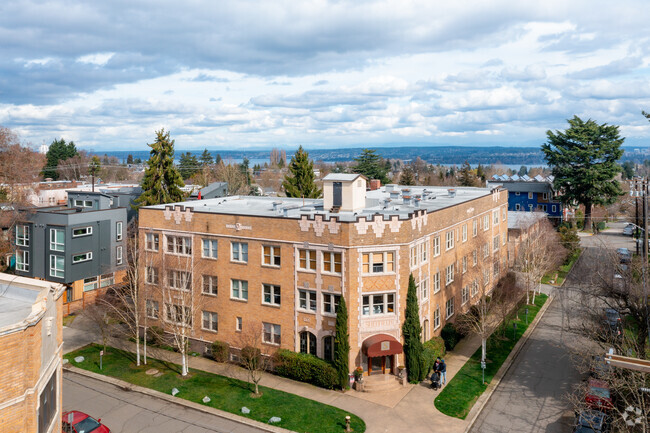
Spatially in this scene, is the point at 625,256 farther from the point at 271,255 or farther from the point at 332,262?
the point at 271,255

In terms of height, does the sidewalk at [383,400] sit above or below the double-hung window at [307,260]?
below

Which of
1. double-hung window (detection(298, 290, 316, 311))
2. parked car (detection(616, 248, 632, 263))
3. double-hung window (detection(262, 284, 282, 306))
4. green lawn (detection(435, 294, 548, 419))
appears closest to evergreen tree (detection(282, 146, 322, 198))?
green lawn (detection(435, 294, 548, 419))

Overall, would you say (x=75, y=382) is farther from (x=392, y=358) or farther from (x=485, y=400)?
(x=485, y=400)

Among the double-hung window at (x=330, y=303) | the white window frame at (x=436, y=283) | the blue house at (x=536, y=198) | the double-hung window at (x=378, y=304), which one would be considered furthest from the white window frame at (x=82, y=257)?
the blue house at (x=536, y=198)

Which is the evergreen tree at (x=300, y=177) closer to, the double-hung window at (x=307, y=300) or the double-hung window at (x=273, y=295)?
the double-hung window at (x=273, y=295)

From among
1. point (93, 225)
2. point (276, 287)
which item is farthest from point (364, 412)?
point (93, 225)

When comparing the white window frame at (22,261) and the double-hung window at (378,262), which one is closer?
the double-hung window at (378,262)

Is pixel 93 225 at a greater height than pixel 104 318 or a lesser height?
greater
